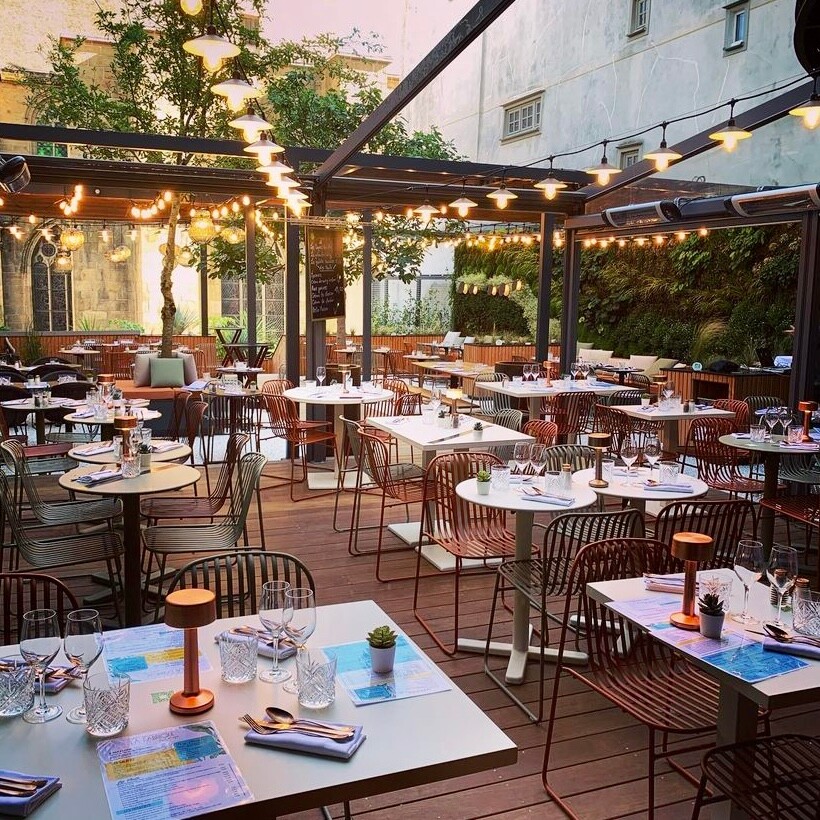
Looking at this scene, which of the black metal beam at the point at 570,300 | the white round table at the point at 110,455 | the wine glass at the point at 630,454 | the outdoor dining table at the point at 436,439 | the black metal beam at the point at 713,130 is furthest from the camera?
the black metal beam at the point at 570,300

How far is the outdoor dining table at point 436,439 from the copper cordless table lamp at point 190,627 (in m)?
3.54

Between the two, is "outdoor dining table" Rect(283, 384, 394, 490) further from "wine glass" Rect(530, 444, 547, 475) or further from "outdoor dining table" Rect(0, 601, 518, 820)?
"outdoor dining table" Rect(0, 601, 518, 820)

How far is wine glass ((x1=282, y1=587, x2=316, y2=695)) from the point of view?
7.13 feet

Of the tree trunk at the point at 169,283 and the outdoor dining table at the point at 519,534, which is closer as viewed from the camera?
the outdoor dining table at the point at 519,534

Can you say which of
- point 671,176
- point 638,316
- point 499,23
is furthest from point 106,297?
point 671,176

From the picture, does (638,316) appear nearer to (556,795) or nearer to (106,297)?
(106,297)

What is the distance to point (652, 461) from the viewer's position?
4.73 metres

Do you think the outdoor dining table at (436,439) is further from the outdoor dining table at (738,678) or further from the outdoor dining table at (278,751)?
the outdoor dining table at (278,751)

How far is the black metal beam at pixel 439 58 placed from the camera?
163 inches

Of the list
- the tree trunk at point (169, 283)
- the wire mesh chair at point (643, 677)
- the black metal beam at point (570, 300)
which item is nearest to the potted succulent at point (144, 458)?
the wire mesh chair at point (643, 677)

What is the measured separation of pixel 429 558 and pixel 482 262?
15.0 meters

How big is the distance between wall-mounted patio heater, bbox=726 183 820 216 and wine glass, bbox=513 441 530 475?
15.1ft

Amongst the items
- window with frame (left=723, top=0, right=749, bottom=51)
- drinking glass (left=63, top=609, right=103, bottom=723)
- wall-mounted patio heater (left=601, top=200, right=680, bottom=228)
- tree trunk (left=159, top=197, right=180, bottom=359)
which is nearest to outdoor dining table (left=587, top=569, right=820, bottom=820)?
drinking glass (left=63, top=609, right=103, bottom=723)

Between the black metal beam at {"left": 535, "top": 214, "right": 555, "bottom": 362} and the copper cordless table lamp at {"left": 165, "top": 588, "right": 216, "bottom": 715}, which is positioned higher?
the black metal beam at {"left": 535, "top": 214, "right": 555, "bottom": 362}
